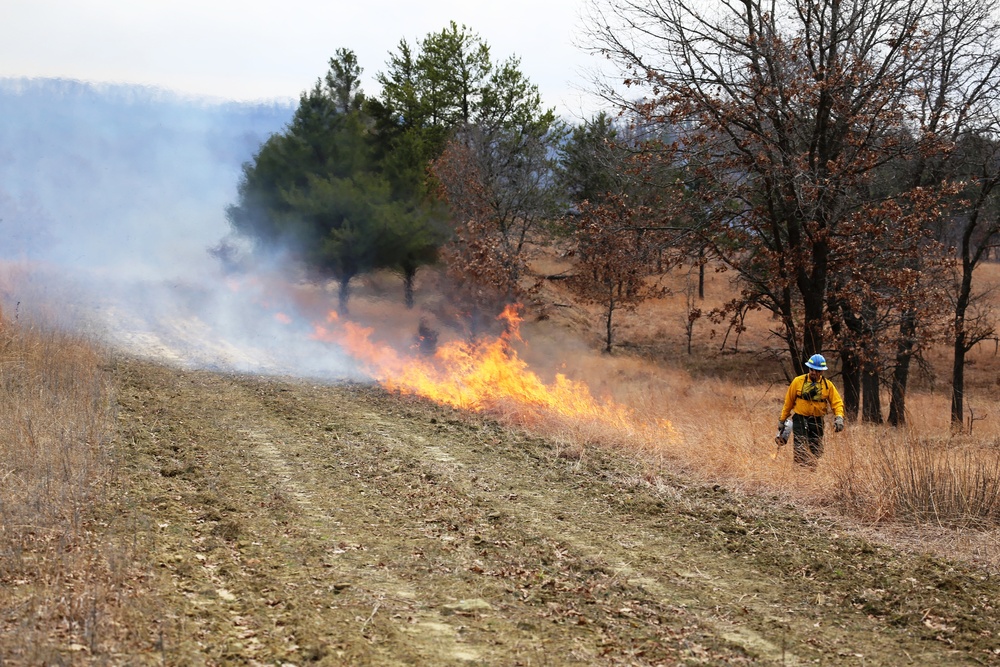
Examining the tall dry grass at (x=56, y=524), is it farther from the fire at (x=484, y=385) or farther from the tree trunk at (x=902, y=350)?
the tree trunk at (x=902, y=350)

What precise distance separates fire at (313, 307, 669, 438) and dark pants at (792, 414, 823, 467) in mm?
2795

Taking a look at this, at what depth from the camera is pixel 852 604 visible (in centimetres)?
598

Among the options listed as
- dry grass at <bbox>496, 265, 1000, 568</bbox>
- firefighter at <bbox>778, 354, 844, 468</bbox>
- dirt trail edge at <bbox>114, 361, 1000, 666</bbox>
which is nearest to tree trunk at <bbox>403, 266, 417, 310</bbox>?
dry grass at <bbox>496, 265, 1000, 568</bbox>

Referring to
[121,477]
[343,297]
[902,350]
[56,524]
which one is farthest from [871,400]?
[343,297]

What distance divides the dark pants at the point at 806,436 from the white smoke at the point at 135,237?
10.8 metres

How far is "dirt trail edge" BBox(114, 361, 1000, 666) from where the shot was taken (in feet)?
16.7

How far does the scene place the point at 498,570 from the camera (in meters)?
6.43

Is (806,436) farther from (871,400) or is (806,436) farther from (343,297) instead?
(343,297)

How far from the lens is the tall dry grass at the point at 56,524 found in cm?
462

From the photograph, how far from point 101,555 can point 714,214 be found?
12894mm

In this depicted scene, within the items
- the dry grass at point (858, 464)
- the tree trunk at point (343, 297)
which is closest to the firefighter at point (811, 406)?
the dry grass at point (858, 464)

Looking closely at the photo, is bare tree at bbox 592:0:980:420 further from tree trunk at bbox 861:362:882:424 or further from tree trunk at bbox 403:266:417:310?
tree trunk at bbox 403:266:417:310

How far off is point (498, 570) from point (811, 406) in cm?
576

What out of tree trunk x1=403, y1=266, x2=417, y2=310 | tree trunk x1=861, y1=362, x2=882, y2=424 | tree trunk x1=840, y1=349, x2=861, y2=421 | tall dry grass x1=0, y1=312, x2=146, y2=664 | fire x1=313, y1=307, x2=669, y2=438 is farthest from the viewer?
tree trunk x1=403, y1=266, x2=417, y2=310
